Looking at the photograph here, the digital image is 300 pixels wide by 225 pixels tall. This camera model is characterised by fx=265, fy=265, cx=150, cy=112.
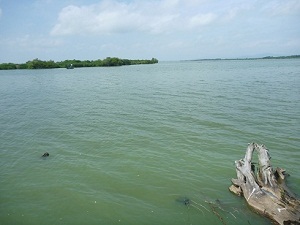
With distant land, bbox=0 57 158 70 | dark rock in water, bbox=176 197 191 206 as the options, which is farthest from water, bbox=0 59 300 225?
distant land, bbox=0 57 158 70

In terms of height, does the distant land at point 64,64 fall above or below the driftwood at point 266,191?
below

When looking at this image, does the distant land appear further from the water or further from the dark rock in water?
the dark rock in water

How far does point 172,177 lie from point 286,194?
4.58 meters

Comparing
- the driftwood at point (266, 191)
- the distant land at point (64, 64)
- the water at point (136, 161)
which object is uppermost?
→ the driftwood at point (266, 191)

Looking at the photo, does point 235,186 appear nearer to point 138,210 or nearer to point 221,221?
point 221,221

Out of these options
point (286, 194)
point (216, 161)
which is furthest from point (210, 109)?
point (286, 194)

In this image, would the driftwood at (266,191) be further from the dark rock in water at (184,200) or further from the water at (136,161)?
the dark rock in water at (184,200)

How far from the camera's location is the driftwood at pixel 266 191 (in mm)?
8273

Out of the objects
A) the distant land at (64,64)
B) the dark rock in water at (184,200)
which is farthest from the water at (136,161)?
the distant land at (64,64)

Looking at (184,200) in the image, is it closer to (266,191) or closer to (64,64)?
(266,191)

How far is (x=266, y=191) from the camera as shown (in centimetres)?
930

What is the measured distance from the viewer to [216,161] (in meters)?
13.1

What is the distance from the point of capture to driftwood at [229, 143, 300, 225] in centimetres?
827

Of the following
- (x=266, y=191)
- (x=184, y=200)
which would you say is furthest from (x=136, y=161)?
(x=266, y=191)
